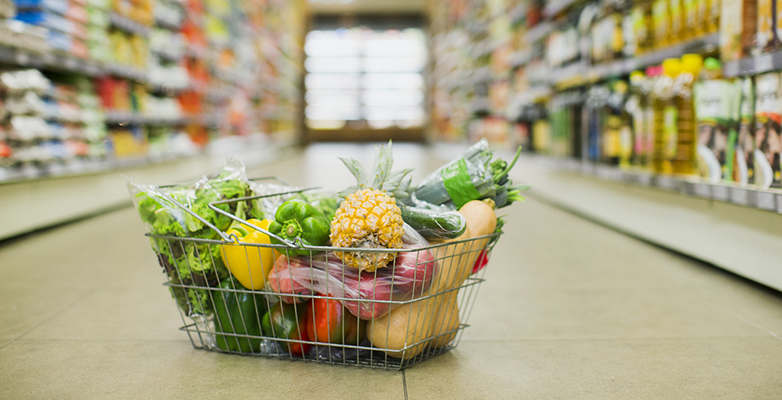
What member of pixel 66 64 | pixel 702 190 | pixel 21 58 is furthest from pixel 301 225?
pixel 66 64

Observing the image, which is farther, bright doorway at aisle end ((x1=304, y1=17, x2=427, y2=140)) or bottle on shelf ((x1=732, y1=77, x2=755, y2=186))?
bright doorway at aisle end ((x1=304, y1=17, x2=427, y2=140))

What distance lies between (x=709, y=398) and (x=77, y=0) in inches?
178

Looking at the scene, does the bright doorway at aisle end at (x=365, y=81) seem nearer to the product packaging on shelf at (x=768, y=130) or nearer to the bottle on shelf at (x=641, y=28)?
the bottle on shelf at (x=641, y=28)

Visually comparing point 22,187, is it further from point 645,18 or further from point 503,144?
point 503,144

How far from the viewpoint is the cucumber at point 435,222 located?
1.37 metres

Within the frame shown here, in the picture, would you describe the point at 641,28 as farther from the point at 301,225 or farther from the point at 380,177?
the point at 301,225

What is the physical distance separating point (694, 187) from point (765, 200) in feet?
1.72

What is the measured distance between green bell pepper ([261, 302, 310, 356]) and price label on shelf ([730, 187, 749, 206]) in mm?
1764

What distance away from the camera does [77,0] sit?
419 centimetres

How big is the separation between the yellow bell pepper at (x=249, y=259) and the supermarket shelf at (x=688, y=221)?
71.3 inches

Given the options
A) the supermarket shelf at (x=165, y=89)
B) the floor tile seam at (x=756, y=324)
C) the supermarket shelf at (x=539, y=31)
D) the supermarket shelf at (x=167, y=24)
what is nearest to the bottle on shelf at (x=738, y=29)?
the floor tile seam at (x=756, y=324)

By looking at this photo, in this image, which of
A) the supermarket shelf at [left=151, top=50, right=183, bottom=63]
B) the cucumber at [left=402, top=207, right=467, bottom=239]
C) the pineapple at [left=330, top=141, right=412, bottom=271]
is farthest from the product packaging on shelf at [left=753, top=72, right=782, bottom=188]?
the supermarket shelf at [left=151, top=50, right=183, bottom=63]

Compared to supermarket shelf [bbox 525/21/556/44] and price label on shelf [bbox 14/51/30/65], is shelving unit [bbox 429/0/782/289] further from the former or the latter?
price label on shelf [bbox 14/51/30/65]

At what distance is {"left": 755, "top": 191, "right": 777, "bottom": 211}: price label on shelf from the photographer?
2055mm
